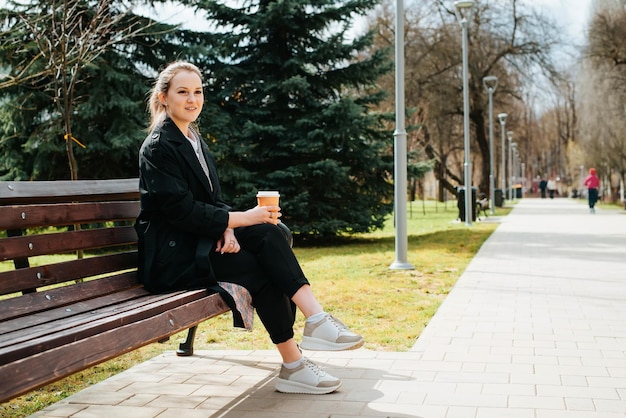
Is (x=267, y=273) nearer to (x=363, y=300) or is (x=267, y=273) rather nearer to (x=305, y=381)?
(x=305, y=381)

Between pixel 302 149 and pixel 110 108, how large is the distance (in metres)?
3.80

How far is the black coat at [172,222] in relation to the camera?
11.9 feet

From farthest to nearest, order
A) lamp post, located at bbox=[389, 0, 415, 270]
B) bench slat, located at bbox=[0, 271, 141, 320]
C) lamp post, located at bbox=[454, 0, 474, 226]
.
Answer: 1. lamp post, located at bbox=[454, 0, 474, 226]
2. lamp post, located at bbox=[389, 0, 415, 270]
3. bench slat, located at bbox=[0, 271, 141, 320]

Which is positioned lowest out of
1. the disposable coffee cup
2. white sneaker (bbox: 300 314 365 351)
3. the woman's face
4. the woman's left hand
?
white sneaker (bbox: 300 314 365 351)

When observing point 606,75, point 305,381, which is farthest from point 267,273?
point 606,75

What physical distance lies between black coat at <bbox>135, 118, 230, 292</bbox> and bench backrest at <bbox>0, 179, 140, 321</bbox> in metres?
0.27

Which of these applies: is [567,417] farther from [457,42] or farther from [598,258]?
[457,42]

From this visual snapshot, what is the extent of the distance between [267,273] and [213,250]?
29cm

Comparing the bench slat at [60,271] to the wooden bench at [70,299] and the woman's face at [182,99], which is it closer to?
the wooden bench at [70,299]

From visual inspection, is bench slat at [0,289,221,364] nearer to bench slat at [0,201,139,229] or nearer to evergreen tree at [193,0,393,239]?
bench slat at [0,201,139,229]

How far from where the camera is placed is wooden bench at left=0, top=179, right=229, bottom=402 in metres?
2.39

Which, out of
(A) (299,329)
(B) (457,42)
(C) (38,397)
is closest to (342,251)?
(A) (299,329)

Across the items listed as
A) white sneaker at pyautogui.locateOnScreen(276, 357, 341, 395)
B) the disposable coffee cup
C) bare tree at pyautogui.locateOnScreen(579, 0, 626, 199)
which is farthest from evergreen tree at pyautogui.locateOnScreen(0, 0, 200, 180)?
bare tree at pyautogui.locateOnScreen(579, 0, 626, 199)

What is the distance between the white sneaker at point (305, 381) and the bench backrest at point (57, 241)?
3.06ft
